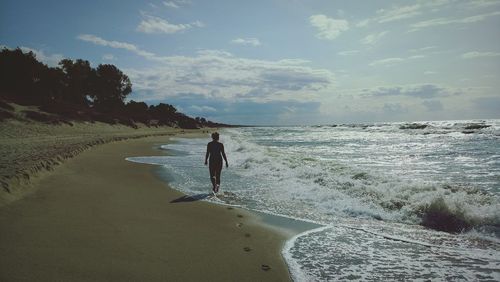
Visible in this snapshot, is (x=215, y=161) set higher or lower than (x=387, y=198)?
higher

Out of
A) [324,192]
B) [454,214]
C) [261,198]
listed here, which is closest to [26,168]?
[261,198]

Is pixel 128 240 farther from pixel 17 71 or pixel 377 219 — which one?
pixel 17 71

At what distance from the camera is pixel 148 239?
17.7 feet

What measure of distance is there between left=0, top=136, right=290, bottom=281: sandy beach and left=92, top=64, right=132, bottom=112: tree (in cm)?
8327

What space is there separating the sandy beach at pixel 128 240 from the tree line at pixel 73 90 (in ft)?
130

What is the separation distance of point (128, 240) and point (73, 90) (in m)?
80.6

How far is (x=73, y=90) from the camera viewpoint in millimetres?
75562

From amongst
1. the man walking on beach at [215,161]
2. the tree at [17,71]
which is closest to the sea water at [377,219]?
the man walking on beach at [215,161]

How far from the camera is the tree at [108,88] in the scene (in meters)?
85.8

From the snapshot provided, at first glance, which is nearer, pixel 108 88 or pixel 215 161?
pixel 215 161

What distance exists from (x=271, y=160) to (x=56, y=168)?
10525 mm

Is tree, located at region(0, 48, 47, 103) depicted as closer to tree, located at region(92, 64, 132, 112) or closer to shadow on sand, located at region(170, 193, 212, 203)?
tree, located at region(92, 64, 132, 112)

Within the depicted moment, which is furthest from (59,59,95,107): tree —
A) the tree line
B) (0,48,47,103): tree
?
(0,48,47,103): tree

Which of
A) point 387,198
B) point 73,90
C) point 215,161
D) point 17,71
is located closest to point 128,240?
point 215,161
